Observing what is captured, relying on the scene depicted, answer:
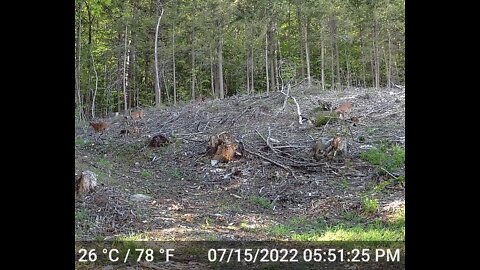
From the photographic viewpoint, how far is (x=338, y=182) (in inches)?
271

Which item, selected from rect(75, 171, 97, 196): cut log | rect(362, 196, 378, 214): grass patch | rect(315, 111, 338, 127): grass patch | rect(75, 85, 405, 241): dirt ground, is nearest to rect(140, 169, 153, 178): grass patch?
rect(75, 85, 405, 241): dirt ground

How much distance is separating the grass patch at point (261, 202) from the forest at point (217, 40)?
13.9m

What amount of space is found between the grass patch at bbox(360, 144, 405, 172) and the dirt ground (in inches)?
6.6

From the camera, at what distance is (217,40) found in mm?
24016

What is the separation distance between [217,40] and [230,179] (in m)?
17.7

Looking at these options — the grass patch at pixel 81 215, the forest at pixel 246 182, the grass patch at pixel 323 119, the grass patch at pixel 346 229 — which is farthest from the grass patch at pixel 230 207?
the grass patch at pixel 323 119

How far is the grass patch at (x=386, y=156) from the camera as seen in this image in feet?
23.2

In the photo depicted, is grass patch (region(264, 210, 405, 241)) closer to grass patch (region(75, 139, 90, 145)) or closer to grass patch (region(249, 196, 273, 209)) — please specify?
grass patch (region(249, 196, 273, 209))

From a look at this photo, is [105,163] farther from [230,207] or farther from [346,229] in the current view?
[346,229]

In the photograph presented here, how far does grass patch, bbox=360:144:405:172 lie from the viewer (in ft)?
23.2

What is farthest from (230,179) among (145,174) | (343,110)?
(343,110)

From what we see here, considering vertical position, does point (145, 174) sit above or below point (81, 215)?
above
